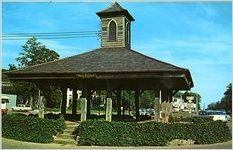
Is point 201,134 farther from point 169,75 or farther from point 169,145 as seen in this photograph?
point 169,75

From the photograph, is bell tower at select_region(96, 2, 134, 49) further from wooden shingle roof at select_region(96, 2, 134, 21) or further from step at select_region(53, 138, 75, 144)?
step at select_region(53, 138, 75, 144)

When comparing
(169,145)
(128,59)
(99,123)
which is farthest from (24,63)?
(169,145)

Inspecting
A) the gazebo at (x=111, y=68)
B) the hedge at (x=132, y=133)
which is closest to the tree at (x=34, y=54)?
the gazebo at (x=111, y=68)

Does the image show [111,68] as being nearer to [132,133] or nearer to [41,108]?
[132,133]

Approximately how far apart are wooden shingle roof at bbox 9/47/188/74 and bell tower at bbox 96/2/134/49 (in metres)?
0.91

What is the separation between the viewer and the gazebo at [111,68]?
1827 centimetres

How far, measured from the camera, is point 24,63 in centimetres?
2681

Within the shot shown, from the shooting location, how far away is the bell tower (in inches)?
940

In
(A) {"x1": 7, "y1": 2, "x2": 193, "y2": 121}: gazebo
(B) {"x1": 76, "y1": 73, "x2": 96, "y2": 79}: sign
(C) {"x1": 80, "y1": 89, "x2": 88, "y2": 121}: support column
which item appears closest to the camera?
(A) {"x1": 7, "y1": 2, "x2": 193, "y2": 121}: gazebo

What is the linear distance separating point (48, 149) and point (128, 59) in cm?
678

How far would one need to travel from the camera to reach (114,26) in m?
24.2

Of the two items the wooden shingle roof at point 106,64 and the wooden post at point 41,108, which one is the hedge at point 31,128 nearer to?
the wooden post at point 41,108

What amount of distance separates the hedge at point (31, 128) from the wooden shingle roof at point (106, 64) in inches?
104

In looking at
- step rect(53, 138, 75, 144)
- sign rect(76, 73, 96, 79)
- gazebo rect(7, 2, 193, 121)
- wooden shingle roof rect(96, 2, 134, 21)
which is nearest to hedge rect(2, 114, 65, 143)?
step rect(53, 138, 75, 144)
